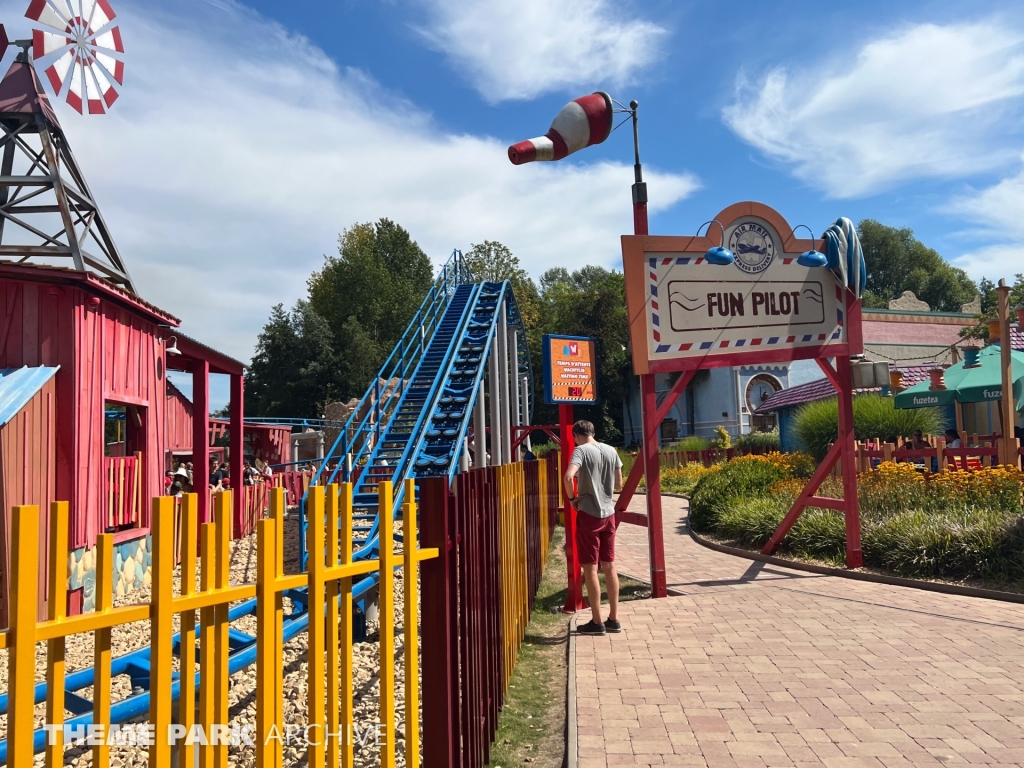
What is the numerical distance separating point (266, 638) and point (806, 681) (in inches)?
158

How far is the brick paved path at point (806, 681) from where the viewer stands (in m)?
4.03

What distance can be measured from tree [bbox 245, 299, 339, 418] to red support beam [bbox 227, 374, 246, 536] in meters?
33.0

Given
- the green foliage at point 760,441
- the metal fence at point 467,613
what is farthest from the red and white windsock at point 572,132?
the green foliage at point 760,441

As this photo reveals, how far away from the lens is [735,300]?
29.0ft

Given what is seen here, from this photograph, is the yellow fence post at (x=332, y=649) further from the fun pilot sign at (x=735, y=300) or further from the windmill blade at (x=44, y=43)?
the windmill blade at (x=44, y=43)

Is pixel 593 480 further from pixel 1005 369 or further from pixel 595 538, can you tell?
pixel 1005 369

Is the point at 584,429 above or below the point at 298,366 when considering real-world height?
below

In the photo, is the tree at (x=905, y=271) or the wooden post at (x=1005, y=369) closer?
the wooden post at (x=1005, y=369)

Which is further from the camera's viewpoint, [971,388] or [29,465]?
[971,388]

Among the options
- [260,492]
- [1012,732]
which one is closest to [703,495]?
[260,492]

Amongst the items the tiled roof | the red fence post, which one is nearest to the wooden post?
the tiled roof

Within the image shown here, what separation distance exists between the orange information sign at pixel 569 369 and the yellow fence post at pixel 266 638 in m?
7.75

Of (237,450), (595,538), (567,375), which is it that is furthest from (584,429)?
(237,450)

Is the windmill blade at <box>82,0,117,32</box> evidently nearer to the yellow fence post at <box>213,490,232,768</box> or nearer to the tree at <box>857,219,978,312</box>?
the yellow fence post at <box>213,490,232,768</box>
